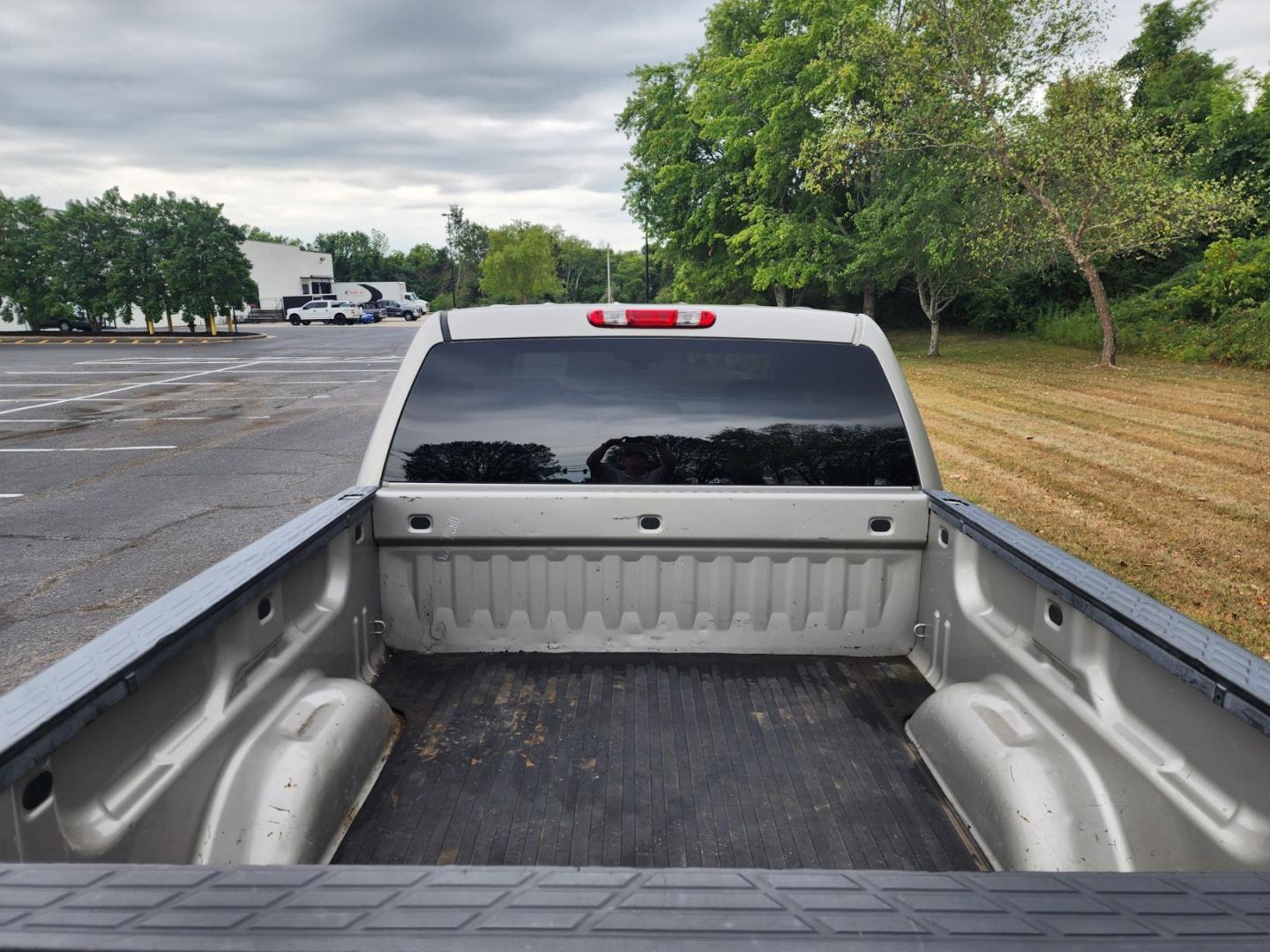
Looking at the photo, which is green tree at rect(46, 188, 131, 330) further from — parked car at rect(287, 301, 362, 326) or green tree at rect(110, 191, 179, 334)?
parked car at rect(287, 301, 362, 326)

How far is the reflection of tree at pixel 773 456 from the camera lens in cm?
321

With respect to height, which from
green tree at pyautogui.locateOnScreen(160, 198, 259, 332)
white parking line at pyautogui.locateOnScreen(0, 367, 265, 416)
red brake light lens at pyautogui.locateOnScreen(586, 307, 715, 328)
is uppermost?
green tree at pyautogui.locateOnScreen(160, 198, 259, 332)

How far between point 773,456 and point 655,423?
462 millimetres

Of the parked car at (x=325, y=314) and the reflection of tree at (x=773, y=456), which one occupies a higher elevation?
the parked car at (x=325, y=314)

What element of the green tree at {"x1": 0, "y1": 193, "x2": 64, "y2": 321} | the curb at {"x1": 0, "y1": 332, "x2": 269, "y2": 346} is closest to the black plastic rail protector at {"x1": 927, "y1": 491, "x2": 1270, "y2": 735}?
the curb at {"x1": 0, "y1": 332, "x2": 269, "y2": 346}

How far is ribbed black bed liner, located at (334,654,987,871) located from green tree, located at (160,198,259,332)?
39328mm

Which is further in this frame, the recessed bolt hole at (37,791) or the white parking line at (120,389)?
the white parking line at (120,389)

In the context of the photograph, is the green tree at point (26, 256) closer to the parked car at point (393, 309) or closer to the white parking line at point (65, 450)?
the white parking line at point (65, 450)

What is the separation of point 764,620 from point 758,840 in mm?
1102

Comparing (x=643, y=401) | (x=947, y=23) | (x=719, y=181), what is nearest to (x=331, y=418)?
(x=643, y=401)

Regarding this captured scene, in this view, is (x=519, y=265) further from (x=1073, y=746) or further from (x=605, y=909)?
(x=605, y=909)

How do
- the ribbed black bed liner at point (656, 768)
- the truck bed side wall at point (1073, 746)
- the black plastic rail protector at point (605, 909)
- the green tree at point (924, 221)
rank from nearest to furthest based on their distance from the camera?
the black plastic rail protector at point (605, 909) → the truck bed side wall at point (1073, 746) → the ribbed black bed liner at point (656, 768) → the green tree at point (924, 221)

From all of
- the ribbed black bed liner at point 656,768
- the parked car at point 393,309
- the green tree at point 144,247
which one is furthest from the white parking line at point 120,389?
the parked car at point 393,309

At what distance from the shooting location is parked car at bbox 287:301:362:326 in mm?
59938
